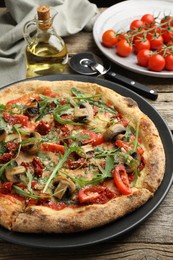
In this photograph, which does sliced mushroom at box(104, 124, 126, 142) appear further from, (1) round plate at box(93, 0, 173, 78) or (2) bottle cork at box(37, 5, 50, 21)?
(2) bottle cork at box(37, 5, 50, 21)

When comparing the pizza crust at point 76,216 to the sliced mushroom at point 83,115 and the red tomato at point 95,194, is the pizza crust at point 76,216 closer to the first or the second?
the red tomato at point 95,194

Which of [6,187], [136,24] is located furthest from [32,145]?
[136,24]

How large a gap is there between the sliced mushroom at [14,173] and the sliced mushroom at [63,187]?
0.30 meters

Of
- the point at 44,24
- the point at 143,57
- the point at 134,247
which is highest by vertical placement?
the point at 44,24

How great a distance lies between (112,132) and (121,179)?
463 mm

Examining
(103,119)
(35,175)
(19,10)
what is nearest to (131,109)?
(103,119)

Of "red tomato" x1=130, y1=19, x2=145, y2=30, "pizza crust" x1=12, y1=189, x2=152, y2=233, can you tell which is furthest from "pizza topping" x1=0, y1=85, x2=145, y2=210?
"red tomato" x1=130, y1=19, x2=145, y2=30

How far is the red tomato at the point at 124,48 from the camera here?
17.6ft

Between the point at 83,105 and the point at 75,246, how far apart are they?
1.45 m

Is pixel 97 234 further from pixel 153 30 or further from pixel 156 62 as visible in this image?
pixel 153 30

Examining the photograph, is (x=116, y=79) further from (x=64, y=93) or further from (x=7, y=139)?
(x=7, y=139)

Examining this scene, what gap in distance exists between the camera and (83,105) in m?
4.26

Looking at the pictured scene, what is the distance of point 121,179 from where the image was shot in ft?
12.0

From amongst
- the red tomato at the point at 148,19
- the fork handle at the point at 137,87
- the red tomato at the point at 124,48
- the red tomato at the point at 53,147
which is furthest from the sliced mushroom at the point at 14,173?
the red tomato at the point at 148,19
